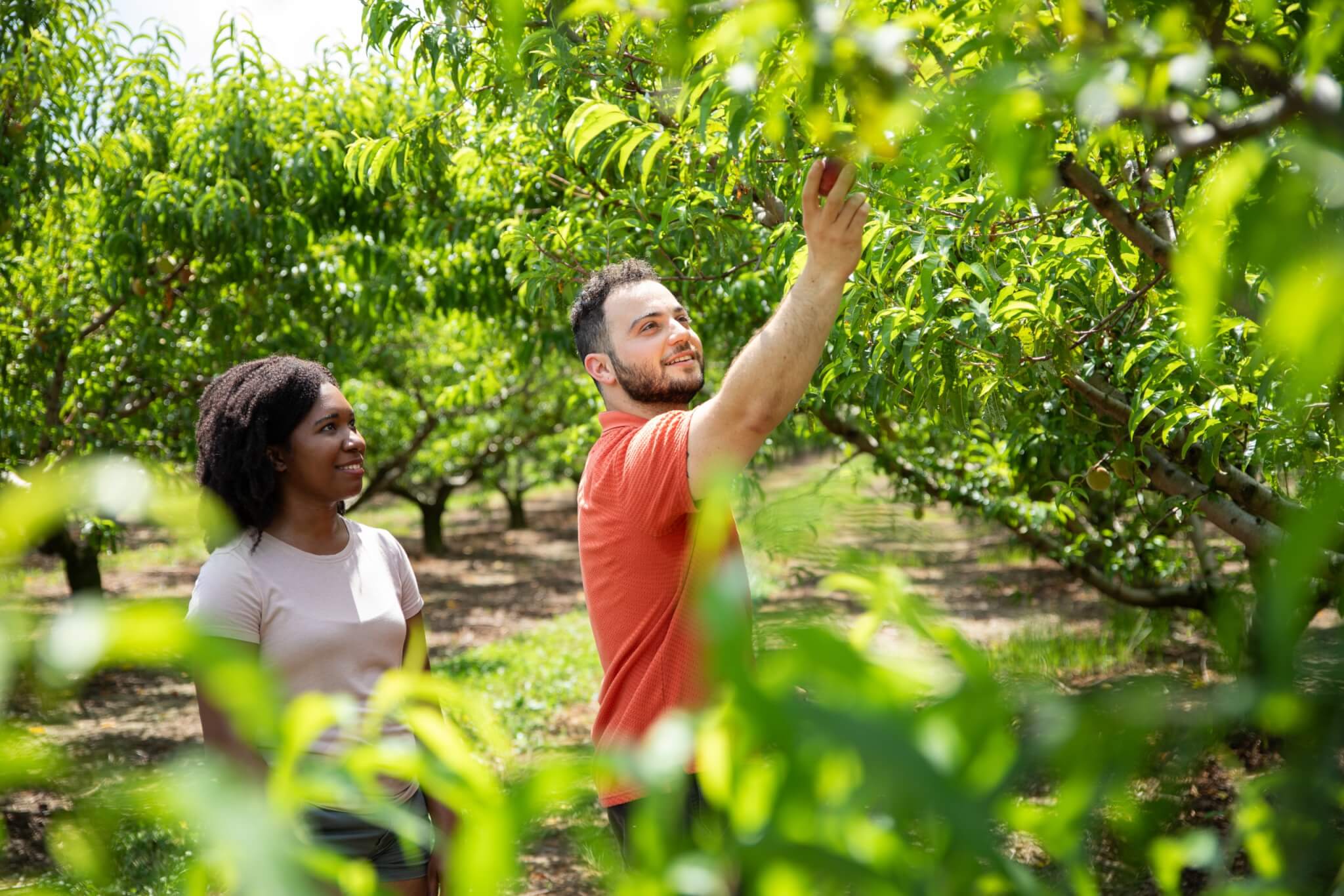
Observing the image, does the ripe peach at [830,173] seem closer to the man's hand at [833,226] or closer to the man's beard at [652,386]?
the man's hand at [833,226]

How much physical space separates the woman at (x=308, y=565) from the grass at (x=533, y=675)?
4363mm

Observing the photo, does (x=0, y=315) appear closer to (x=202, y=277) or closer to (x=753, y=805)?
(x=202, y=277)

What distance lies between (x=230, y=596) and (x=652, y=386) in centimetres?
96

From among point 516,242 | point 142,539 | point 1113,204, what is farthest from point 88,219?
point 142,539

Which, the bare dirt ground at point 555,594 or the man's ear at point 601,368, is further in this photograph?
the man's ear at point 601,368

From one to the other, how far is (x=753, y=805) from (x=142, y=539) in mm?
21899

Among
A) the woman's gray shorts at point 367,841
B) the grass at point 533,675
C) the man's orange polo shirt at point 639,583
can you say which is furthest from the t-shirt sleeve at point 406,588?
the grass at point 533,675

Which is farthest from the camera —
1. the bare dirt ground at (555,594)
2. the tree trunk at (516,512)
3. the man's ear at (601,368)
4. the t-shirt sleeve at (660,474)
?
the tree trunk at (516,512)

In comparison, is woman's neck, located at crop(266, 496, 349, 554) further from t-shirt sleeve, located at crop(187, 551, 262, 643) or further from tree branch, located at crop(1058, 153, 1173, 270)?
tree branch, located at crop(1058, 153, 1173, 270)

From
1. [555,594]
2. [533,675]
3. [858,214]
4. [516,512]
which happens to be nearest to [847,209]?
[858,214]

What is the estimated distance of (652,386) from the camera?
228 centimetres

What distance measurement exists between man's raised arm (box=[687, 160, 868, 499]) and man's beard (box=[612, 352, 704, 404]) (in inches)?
21.8

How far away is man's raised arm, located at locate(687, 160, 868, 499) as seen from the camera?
1.53 m

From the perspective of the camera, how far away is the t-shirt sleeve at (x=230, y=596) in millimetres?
2145
